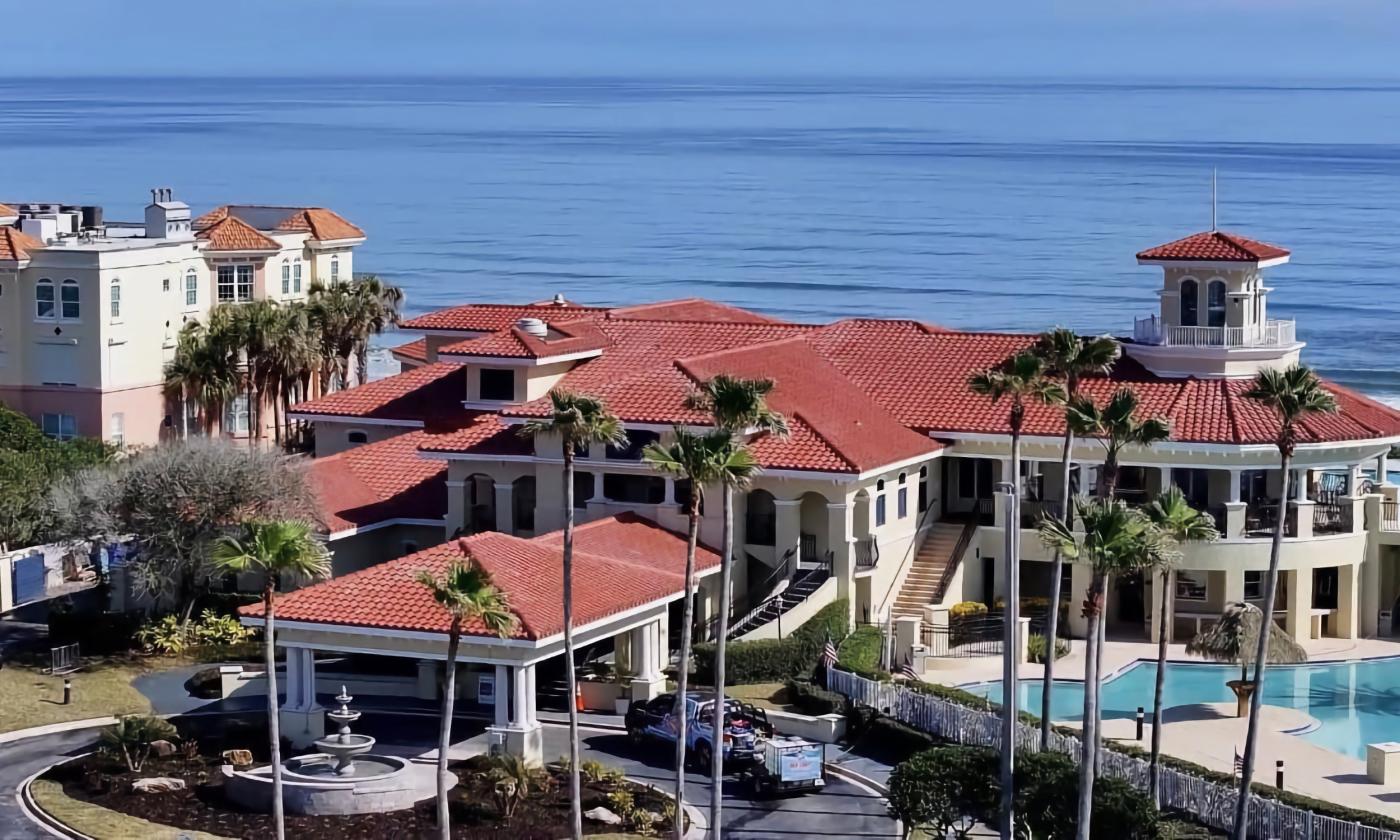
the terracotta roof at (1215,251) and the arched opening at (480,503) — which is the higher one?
the terracotta roof at (1215,251)

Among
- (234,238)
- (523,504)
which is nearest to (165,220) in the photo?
(234,238)

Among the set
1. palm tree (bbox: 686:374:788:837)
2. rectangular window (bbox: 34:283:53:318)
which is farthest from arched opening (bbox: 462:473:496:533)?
rectangular window (bbox: 34:283:53:318)

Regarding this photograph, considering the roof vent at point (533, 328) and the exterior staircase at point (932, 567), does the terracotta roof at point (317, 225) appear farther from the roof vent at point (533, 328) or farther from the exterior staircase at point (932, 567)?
the exterior staircase at point (932, 567)

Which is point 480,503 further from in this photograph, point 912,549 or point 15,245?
point 15,245

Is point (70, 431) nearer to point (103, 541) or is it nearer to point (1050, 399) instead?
point (103, 541)

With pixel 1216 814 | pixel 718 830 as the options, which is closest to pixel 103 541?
pixel 718 830

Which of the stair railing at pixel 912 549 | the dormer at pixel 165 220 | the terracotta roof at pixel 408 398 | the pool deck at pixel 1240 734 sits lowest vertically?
the pool deck at pixel 1240 734

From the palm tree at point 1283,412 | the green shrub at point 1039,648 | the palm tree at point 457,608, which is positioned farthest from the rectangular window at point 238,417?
the palm tree at point 1283,412

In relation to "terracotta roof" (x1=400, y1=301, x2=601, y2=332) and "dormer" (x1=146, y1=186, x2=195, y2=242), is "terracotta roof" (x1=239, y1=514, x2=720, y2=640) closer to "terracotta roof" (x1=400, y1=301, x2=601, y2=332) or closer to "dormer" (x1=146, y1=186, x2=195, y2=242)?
"terracotta roof" (x1=400, y1=301, x2=601, y2=332)
